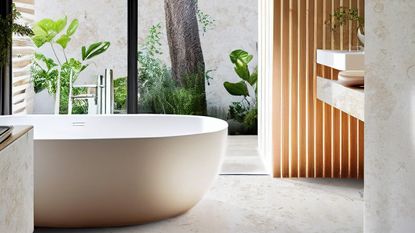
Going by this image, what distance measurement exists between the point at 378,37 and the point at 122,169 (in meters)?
1.57

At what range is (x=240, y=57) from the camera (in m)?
5.82

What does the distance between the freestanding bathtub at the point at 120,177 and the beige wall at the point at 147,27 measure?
166cm

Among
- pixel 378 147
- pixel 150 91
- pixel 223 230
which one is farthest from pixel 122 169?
pixel 150 91

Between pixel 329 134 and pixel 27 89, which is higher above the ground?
pixel 27 89

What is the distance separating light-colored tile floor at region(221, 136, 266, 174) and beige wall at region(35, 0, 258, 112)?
39 centimetres

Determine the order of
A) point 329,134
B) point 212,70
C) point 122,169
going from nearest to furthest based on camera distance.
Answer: point 122,169, point 329,134, point 212,70

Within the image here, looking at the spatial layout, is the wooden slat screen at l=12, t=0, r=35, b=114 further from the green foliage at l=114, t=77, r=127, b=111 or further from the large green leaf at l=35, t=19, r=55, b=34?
the green foliage at l=114, t=77, r=127, b=111

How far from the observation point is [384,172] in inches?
115

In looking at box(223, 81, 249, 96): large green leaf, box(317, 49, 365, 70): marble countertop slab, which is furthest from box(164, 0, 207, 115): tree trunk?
box(317, 49, 365, 70): marble countertop slab

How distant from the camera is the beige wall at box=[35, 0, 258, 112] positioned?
5.65m

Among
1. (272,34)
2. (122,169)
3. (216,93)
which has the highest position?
(272,34)

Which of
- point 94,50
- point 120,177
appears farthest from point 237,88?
point 120,177

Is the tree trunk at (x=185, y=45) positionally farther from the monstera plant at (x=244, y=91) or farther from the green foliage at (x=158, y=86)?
the monstera plant at (x=244, y=91)

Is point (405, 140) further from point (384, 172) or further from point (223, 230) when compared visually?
point (223, 230)
